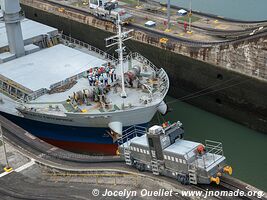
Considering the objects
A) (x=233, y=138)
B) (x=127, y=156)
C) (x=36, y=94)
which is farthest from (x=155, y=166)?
(x=233, y=138)

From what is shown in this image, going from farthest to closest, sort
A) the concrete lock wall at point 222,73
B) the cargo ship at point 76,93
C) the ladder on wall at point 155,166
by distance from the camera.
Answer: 1. the concrete lock wall at point 222,73
2. the cargo ship at point 76,93
3. the ladder on wall at point 155,166

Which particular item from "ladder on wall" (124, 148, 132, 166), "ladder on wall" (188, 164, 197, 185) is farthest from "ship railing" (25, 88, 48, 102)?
"ladder on wall" (188, 164, 197, 185)

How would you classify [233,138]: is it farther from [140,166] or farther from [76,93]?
[140,166]

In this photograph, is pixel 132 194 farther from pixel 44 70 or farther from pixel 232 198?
pixel 44 70

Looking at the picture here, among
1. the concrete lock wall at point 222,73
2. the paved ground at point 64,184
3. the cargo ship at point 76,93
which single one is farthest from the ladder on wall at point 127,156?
the concrete lock wall at point 222,73

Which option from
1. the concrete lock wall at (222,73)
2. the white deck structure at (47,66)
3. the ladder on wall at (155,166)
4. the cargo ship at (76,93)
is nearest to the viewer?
the ladder on wall at (155,166)

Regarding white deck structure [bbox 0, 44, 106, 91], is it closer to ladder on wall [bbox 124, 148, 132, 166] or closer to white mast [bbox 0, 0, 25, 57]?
white mast [bbox 0, 0, 25, 57]

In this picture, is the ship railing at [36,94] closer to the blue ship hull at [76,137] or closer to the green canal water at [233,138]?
the blue ship hull at [76,137]
